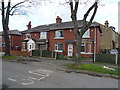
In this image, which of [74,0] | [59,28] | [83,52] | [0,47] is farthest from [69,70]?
[0,47]

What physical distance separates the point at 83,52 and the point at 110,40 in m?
15.9

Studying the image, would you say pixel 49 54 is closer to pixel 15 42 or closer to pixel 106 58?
pixel 106 58

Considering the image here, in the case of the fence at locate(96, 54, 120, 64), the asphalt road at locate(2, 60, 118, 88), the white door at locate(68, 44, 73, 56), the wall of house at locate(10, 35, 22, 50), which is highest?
the wall of house at locate(10, 35, 22, 50)

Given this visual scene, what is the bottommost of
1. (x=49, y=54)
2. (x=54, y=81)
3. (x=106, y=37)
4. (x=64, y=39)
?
(x=54, y=81)

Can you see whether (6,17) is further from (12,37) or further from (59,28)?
(12,37)

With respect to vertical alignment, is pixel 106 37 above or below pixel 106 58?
above

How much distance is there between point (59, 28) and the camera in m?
23.5

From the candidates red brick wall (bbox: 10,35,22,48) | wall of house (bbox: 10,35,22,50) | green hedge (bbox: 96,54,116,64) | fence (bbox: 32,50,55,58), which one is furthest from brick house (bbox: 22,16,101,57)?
red brick wall (bbox: 10,35,22,48)

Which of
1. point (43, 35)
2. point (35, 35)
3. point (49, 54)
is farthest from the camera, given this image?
point (35, 35)

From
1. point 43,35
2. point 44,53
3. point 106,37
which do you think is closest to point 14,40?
point 43,35

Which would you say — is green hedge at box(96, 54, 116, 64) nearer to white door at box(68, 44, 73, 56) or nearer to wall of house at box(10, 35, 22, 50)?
white door at box(68, 44, 73, 56)

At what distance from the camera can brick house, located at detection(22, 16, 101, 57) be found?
2033 cm

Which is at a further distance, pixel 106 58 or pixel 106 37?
pixel 106 37

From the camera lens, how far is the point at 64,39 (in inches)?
913
